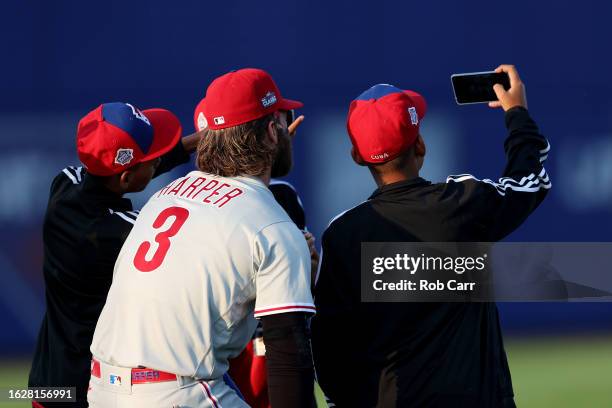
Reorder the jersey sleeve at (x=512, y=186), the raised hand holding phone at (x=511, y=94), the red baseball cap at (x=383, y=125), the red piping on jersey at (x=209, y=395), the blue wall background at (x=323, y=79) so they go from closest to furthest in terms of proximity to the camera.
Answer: the red piping on jersey at (x=209, y=395)
the jersey sleeve at (x=512, y=186)
the red baseball cap at (x=383, y=125)
the raised hand holding phone at (x=511, y=94)
the blue wall background at (x=323, y=79)

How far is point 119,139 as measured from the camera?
13.0 ft

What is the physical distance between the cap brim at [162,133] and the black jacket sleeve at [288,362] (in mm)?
1374

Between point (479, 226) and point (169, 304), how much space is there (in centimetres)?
118

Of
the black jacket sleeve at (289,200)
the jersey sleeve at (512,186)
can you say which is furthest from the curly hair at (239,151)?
the black jacket sleeve at (289,200)

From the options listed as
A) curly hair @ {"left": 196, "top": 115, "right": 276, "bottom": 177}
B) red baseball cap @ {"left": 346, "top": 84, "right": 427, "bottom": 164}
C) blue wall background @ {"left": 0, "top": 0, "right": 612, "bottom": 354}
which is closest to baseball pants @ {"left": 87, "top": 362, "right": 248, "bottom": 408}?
curly hair @ {"left": 196, "top": 115, "right": 276, "bottom": 177}

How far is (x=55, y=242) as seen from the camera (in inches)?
158

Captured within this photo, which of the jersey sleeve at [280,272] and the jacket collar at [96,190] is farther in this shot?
the jacket collar at [96,190]

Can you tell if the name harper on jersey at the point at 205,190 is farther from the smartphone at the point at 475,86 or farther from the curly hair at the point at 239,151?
the smartphone at the point at 475,86

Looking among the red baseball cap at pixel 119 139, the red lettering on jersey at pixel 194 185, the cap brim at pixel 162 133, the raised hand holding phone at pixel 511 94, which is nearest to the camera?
the red lettering on jersey at pixel 194 185

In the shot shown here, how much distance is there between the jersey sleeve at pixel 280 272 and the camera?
9.54 ft

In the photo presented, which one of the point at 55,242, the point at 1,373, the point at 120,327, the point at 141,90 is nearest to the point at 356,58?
the point at 141,90

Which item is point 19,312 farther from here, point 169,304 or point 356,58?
point 169,304

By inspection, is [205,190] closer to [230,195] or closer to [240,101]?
[230,195]

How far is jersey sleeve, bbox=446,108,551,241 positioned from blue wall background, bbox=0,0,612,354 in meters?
6.03
